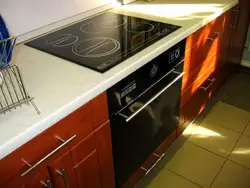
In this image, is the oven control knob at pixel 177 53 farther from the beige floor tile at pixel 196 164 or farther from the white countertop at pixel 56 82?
the beige floor tile at pixel 196 164

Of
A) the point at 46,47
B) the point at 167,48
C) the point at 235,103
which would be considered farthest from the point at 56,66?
the point at 235,103

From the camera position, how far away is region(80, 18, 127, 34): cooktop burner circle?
1333mm

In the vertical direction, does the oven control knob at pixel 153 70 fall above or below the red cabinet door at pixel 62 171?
above

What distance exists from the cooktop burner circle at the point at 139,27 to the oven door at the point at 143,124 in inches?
9.3

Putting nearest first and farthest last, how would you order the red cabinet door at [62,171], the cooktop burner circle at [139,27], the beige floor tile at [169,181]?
1. the red cabinet door at [62,171]
2. the cooktop burner circle at [139,27]
3. the beige floor tile at [169,181]

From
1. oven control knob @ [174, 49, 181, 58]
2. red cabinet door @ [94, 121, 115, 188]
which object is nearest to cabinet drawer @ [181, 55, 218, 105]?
oven control knob @ [174, 49, 181, 58]

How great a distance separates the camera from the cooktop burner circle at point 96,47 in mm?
1088

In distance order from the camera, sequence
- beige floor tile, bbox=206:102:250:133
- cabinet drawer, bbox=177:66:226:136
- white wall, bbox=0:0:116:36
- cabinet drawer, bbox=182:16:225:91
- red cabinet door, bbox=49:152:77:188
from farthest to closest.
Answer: beige floor tile, bbox=206:102:250:133 < cabinet drawer, bbox=177:66:226:136 < cabinet drawer, bbox=182:16:225:91 < white wall, bbox=0:0:116:36 < red cabinet door, bbox=49:152:77:188

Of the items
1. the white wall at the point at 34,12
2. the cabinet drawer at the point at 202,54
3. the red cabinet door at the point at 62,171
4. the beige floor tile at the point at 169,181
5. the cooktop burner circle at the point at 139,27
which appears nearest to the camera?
the red cabinet door at the point at 62,171

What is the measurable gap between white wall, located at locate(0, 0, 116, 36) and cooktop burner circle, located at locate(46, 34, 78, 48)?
122mm

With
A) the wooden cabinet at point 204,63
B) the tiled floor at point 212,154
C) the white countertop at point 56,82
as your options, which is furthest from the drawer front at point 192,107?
the white countertop at point 56,82

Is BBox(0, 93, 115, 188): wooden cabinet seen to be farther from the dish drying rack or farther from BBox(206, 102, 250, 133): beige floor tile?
BBox(206, 102, 250, 133): beige floor tile

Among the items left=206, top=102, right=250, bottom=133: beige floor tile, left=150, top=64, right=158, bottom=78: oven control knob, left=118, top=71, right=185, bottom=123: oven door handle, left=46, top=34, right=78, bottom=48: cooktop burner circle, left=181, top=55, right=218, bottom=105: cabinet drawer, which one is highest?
left=46, top=34, right=78, bottom=48: cooktop burner circle

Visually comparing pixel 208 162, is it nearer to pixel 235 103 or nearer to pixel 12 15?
pixel 235 103
